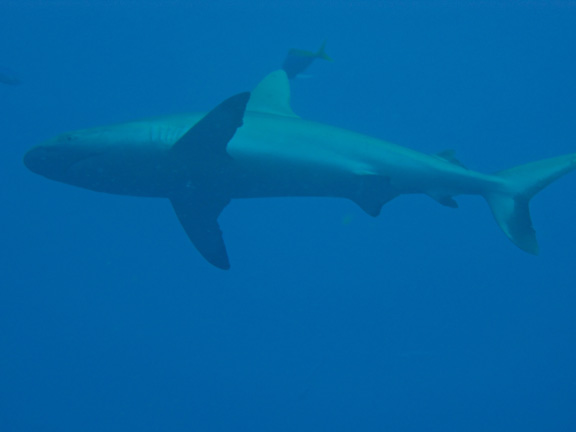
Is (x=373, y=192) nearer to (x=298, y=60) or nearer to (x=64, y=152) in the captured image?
(x=64, y=152)

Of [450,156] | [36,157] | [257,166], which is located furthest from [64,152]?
[450,156]

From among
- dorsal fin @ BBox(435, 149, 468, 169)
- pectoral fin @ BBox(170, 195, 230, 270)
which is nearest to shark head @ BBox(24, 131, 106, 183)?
pectoral fin @ BBox(170, 195, 230, 270)

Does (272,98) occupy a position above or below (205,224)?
above

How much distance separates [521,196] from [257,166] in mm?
2375

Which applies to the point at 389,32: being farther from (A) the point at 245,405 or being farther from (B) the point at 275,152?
(B) the point at 275,152

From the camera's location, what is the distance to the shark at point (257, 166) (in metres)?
3.62

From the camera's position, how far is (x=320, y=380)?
1174 centimetres

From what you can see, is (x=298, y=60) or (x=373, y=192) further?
(x=298, y=60)

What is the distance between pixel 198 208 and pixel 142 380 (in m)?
7.96

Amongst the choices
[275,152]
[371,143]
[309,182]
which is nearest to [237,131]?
[275,152]

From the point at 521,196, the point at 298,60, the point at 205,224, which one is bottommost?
the point at 205,224

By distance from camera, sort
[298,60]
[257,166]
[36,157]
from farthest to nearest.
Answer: [298,60], [257,166], [36,157]

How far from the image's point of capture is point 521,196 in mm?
4301

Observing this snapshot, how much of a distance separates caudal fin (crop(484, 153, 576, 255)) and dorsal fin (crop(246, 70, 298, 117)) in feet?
6.68
